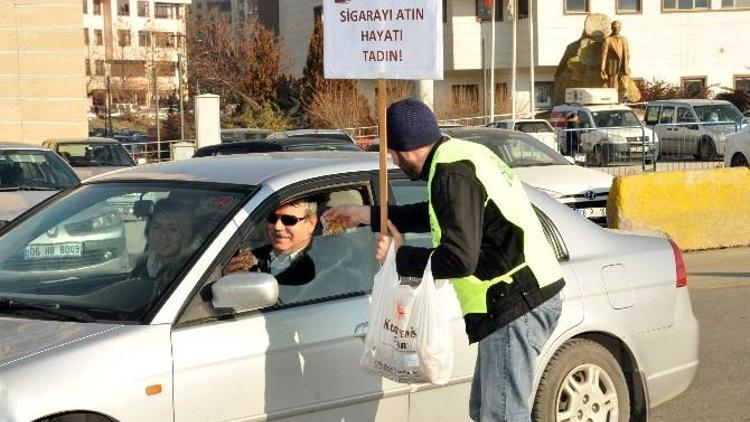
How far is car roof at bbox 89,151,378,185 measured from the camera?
16.8ft

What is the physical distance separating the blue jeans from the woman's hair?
50.5 inches

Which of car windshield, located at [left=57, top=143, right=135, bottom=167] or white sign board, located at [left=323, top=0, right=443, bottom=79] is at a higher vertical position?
white sign board, located at [left=323, top=0, right=443, bottom=79]

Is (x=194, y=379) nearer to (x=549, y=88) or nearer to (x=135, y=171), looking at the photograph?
(x=135, y=171)

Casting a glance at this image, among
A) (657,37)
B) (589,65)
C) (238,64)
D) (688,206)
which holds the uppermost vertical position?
(657,37)

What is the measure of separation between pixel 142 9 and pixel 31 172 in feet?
300

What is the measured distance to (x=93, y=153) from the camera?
19.5 meters

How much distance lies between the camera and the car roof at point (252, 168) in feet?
16.8

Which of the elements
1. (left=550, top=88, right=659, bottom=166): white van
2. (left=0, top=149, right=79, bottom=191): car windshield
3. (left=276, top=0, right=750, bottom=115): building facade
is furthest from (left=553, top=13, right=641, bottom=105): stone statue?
(left=0, top=149, right=79, bottom=191): car windshield

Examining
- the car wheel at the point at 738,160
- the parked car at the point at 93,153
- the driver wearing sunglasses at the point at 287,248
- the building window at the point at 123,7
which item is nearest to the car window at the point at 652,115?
the car wheel at the point at 738,160

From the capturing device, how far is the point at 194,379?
4.40m

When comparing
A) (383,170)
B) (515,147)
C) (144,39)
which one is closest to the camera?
(383,170)

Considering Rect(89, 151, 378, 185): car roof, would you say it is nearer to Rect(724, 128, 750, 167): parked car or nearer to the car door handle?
the car door handle

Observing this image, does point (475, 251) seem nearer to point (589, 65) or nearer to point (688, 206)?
point (688, 206)

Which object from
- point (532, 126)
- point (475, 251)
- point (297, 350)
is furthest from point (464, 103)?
point (475, 251)
